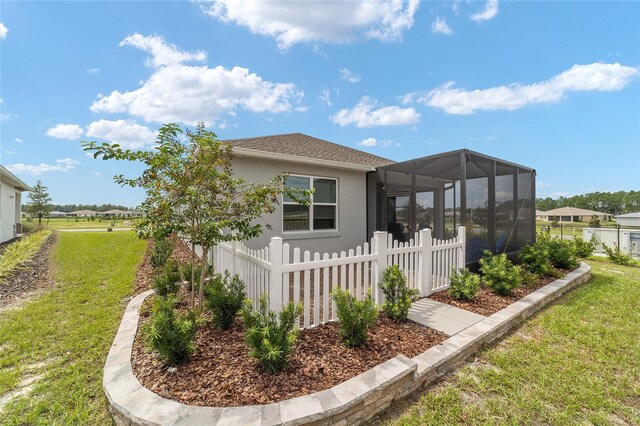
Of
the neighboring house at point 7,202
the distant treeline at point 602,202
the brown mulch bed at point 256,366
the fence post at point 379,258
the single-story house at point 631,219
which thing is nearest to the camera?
the brown mulch bed at point 256,366

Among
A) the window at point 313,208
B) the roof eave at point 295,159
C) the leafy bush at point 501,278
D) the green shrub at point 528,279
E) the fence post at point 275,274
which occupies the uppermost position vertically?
the roof eave at point 295,159

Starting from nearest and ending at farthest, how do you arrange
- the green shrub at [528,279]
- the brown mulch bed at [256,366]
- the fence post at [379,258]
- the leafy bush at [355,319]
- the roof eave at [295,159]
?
the brown mulch bed at [256,366] → the leafy bush at [355,319] → the fence post at [379,258] → the green shrub at [528,279] → the roof eave at [295,159]

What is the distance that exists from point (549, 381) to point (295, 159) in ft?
19.5

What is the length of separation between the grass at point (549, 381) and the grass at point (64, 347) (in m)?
2.76

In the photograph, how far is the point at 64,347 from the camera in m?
3.32

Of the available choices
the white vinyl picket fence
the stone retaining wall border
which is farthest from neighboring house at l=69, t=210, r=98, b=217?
the stone retaining wall border

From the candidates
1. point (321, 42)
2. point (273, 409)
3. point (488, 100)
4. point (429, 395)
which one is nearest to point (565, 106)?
point (488, 100)

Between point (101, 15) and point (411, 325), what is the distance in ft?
30.9

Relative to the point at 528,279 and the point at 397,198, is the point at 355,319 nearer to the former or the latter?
the point at 528,279

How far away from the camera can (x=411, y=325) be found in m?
3.64

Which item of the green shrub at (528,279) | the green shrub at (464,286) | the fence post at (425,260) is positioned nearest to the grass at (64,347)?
the fence post at (425,260)

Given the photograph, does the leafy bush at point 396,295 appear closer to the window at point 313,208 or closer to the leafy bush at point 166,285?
the leafy bush at point 166,285

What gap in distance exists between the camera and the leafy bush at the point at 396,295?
145 inches

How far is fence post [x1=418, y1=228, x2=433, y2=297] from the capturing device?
481 cm
